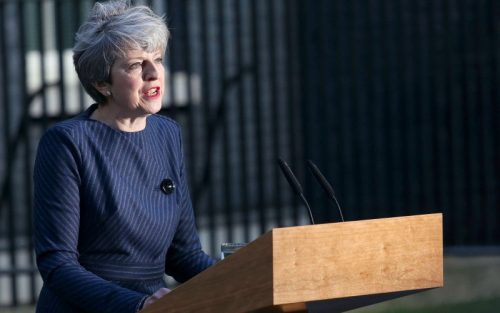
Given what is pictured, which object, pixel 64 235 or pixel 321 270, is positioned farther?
pixel 64 235

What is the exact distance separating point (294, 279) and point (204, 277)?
248 mm

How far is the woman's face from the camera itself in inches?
144

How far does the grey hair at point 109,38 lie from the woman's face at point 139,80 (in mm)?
17

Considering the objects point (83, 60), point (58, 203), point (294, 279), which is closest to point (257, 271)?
point (294, 279)

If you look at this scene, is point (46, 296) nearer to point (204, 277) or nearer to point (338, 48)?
point (204, 277)

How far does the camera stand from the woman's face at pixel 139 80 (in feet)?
12.0

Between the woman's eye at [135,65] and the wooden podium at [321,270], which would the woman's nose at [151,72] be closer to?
the woman's eye at [135,65]

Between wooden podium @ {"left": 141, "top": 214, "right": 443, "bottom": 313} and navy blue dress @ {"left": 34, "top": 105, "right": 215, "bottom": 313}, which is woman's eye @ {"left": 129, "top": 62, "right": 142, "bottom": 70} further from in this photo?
wooden podium @ {"left": 141, "top": 214, "right": 443, "bottom": 313}

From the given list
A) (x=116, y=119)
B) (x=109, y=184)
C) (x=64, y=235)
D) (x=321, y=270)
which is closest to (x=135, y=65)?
(x=116, y=119)

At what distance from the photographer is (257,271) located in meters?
2.97

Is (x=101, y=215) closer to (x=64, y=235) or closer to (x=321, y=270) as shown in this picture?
(x=64, y=235)

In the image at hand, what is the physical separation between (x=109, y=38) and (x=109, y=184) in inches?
14.5

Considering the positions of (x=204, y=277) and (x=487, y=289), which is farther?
(x=487, y=289)

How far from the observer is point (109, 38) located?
3.68 metres
